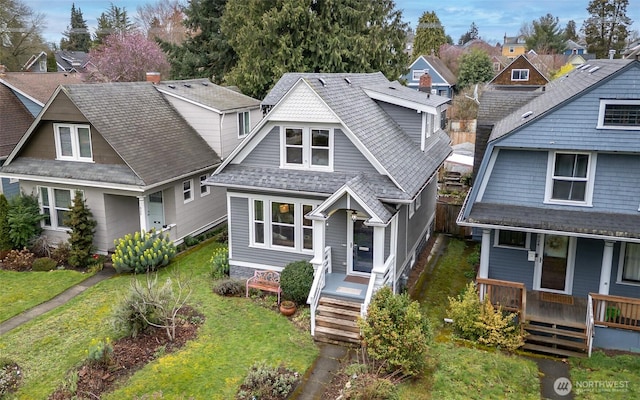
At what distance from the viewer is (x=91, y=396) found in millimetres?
10750

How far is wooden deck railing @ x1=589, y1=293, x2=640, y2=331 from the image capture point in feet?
41.4

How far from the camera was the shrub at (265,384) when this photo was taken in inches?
424

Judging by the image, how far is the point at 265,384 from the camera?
10914mm

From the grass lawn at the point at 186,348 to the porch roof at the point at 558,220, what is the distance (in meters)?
6.33

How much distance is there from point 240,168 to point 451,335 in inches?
343

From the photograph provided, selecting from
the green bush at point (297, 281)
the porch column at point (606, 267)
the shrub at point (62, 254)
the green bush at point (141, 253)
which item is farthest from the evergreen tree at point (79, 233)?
the porch column at point (606, 267)

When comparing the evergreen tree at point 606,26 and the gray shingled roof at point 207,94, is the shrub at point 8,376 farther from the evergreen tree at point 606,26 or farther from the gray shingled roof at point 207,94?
the evergreen tree at point 606,26

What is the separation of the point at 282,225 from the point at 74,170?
9.19 meters

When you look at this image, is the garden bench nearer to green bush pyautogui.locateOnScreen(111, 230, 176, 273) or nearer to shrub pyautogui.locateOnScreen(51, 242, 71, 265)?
green bush pyautogui.locateOnScreen(111, 230, 176, 273)

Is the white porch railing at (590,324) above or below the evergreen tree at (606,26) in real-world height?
below

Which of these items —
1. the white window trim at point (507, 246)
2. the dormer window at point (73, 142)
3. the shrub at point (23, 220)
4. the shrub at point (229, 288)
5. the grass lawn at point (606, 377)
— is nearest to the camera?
the grass lawn at point (606, 377)

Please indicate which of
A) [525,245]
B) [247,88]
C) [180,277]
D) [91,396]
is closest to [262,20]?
[247,88]

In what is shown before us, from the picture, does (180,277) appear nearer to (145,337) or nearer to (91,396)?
(145,337)

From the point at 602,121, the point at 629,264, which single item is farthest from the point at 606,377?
the point at 602,121
